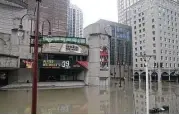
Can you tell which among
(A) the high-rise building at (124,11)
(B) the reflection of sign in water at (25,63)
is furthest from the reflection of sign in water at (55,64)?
(A) the high-rise building at (124,11)

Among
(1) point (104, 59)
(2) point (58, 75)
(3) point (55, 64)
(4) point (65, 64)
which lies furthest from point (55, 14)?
(3) point (55, 64)

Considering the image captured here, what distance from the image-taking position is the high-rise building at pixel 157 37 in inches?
3091

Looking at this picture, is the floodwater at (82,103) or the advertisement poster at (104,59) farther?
the advertisement poster at (104,59)

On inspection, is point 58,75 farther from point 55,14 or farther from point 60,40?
point 55,14

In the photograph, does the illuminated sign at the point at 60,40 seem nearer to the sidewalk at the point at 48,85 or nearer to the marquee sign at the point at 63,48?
the marquee sign at the point at 63,48

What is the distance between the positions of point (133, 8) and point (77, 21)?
45197mm

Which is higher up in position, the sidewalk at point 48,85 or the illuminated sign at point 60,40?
the illuminated sign at point 60,40

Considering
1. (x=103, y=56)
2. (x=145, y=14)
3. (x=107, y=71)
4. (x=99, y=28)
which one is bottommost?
(x=107, y=71)

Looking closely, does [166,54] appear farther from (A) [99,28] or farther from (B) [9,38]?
(B) [9,38]

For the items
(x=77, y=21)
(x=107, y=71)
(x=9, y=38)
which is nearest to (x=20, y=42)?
(x=9, y=38)

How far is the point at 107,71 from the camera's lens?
48.3 metres

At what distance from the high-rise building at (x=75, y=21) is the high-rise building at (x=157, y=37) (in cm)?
4614

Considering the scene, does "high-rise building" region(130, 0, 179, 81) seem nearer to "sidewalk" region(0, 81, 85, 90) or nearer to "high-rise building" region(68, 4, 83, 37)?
"sidewalk" region(0, 81, 85, 90)

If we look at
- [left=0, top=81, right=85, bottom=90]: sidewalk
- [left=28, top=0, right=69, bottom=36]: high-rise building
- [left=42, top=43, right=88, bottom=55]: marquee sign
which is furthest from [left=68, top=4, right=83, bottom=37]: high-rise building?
[left=0, top=81, right=85, bottom=90]: sidewalk
